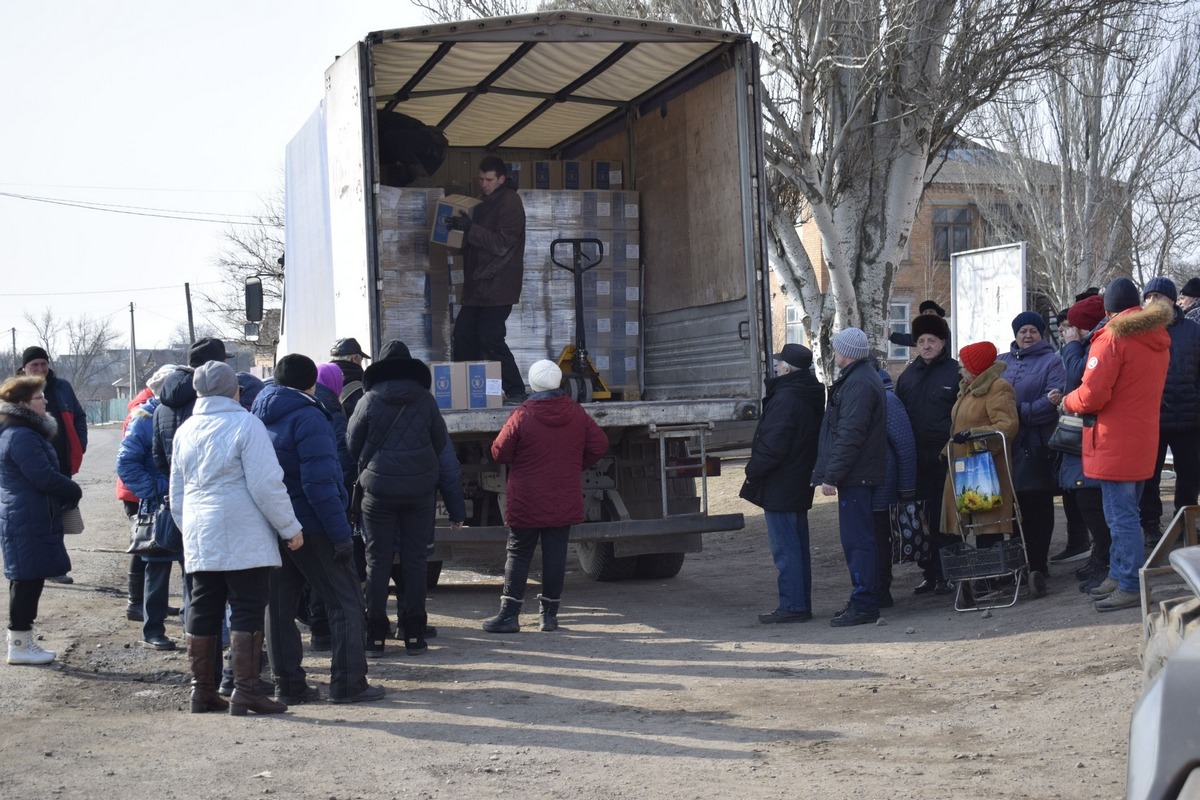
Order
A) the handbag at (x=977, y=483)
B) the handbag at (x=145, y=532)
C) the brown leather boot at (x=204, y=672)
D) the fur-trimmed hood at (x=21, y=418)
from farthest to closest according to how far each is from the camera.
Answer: the handbag at (x=977, y=483)
the handbag at (x=145, y=532)
the fur-trimmed hood at (x=21, y=418)
the brown leather boot at (x=204, y=672)

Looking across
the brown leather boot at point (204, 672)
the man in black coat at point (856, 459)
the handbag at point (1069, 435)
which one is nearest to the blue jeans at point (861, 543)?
the man in black coat at point (856, 459)

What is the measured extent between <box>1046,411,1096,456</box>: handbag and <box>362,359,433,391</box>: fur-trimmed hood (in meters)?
3.78

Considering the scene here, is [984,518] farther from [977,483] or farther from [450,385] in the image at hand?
[450,385]

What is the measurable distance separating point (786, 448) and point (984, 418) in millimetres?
1255

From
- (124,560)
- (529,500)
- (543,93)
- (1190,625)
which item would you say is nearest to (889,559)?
(529,500)

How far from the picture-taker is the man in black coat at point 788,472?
8633mm

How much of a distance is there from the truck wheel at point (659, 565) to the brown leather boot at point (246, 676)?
4804mm

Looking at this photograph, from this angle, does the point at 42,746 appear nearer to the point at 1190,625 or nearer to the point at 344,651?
the point at 344,651

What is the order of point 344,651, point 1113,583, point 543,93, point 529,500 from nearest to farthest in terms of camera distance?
1. point 344,651
2. point 1113,583
3. point 529,500
4. point 543,93

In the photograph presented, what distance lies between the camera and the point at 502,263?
10.3m

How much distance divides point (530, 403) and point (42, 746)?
371 centimetres

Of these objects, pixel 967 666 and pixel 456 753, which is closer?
pixel 456 753

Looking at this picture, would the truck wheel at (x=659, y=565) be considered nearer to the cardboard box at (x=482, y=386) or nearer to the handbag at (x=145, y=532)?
the cardboard box at (x=482, y=386)

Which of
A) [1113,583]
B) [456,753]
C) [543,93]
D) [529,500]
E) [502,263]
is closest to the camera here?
[456,753]
